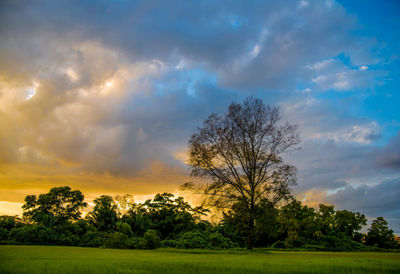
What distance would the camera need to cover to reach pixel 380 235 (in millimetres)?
44500

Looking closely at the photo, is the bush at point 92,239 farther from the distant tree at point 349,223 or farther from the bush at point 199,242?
the distant tree at point 349,223

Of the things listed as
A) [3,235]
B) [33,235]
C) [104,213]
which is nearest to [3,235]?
[3,235]

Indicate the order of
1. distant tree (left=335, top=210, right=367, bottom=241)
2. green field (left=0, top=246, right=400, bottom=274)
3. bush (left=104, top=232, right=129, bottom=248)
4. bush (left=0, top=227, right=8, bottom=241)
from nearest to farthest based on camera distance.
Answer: green field (left=0, top=246, right=400, bottom=274) < bush (left=104, top=232, right=129, bottom=248) < bush (left=0, top=227, right=8, bottom=241) < distant tree (left=335, top=210, right=367, bottom=241)

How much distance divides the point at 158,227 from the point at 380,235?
3692 centimetres

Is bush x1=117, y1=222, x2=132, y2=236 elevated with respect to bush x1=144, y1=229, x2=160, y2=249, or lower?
elevated

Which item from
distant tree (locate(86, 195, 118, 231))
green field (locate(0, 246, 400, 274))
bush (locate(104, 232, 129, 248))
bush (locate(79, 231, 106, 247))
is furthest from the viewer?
distant tree (locate(86, 195, 118, 231))

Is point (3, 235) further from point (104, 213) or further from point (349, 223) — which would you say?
point (349, 223)

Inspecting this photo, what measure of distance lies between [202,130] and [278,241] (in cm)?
2588

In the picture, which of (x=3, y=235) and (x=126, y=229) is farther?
(x=126, y=229)

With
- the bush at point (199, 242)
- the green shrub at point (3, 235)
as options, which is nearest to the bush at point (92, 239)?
the bush at point (199, 242)

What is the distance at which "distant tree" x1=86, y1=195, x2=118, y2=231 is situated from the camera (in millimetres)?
40312

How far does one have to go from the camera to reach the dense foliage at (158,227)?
30984 millimetres

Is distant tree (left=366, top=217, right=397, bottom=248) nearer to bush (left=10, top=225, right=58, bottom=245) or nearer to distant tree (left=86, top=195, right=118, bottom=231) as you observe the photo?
distant tree (left=86, top=195, right=118, bottom=231)

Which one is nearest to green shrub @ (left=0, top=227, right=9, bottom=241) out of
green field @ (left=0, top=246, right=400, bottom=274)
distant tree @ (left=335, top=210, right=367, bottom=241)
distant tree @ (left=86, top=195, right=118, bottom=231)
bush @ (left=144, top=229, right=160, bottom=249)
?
distant tree @ (left=86, top=195, right=118, bottom=231)
